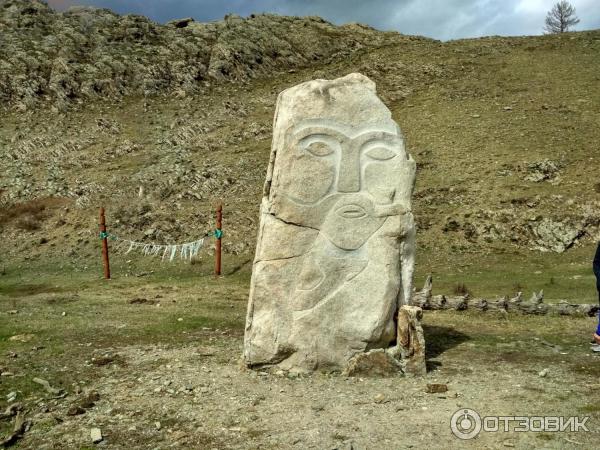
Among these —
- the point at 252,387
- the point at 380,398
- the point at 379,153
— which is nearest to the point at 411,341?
the point at 380,398

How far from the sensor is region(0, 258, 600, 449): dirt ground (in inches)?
262

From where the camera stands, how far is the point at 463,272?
17.7 metres

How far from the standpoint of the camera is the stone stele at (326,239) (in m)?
8.67

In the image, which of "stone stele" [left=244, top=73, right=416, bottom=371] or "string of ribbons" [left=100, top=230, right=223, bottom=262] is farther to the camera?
"string of ribbons" [left=100, top=230, right=223, bottom=262]

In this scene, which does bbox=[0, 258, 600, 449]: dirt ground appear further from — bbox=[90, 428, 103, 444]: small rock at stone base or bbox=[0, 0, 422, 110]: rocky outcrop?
bbox=[0, 0, 422, 110]: rocky outcrop

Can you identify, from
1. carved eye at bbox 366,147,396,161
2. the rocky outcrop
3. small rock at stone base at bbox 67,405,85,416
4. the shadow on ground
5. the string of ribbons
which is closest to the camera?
small rock at stone base at bbox 67,405,85,416

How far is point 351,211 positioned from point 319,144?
1082 millimetres

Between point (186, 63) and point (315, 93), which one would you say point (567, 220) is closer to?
point (315, 93)

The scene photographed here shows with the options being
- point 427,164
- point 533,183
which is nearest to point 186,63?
point 427,164

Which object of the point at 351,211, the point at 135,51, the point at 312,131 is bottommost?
the point at 351,211

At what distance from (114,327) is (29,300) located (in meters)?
4.28

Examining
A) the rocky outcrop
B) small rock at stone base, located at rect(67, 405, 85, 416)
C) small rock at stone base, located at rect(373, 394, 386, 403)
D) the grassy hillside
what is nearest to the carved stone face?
small rock at stone base, located at rect(373, 394, 386, 403)

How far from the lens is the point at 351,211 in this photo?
28.9ft

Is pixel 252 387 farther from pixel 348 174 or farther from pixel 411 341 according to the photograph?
pixel 348 174
